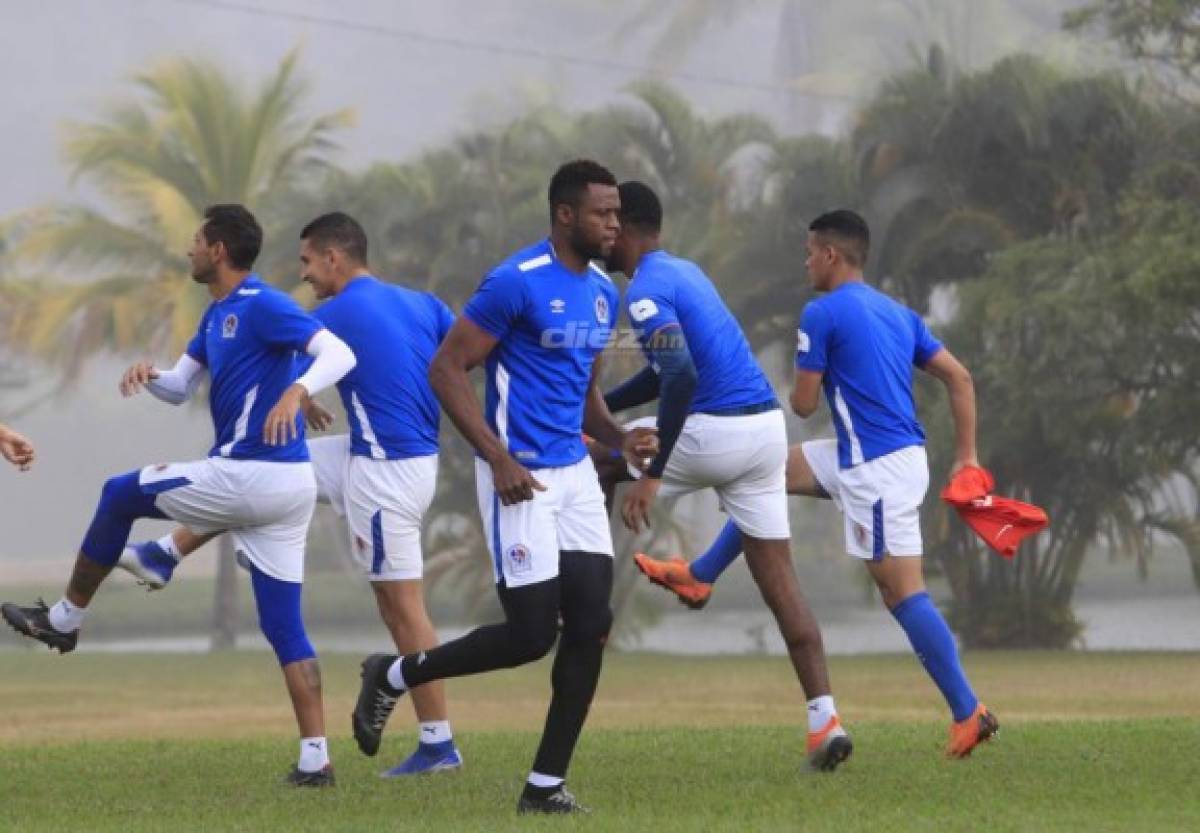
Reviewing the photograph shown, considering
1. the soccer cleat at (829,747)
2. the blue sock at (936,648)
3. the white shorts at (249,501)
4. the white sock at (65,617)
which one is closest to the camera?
the white shorts at (249,501)

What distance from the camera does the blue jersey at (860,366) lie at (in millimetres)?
11703

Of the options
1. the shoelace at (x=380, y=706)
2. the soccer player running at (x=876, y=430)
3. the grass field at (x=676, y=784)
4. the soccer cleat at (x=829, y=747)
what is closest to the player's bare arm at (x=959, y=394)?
the soccer player running at (x=876, y=430)

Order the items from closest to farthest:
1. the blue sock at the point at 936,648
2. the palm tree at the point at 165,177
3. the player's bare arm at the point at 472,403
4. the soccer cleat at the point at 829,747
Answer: the player's bare arm at the point at 472,403
the soccer cleat at the point at 829,747
the blue sock at the point at 936,648
the palm tree at the point at 165,177

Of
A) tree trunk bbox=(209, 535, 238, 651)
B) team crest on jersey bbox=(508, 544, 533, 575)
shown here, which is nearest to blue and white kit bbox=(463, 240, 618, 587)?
team crest on jersey bbox=(508, 544, 533, 575)

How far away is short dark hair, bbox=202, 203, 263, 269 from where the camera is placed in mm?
11242

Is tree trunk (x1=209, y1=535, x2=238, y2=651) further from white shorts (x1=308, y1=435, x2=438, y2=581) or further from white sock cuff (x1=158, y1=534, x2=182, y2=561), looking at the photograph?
white sock cuff (x1=158, y1=534, x2=182, y2=561)

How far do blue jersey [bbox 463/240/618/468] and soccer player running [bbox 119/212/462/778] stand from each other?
5.96 feet

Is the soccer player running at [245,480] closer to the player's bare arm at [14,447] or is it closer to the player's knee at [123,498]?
the player's knee at [123,498]

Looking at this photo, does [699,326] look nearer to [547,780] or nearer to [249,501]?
[249,501]

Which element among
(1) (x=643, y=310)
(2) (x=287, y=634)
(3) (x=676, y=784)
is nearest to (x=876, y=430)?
(1) (x=643, y=310)

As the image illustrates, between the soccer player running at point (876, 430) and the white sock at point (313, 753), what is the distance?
5.33 feet

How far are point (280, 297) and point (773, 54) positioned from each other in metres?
66.5

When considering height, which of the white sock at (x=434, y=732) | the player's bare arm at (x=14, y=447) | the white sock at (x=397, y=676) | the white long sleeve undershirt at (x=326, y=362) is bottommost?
the white sock at (x=434, y=732)

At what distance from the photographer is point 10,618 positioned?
36.7 feet
